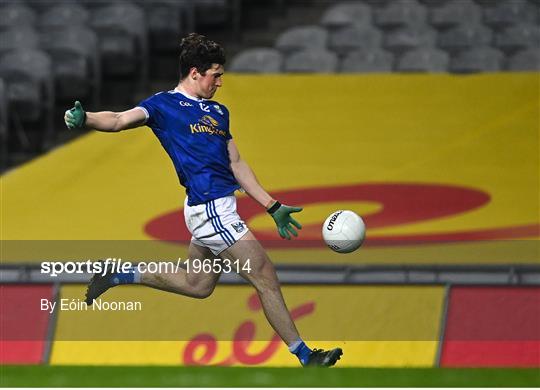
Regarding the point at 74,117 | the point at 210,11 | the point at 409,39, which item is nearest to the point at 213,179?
the point at 74,117

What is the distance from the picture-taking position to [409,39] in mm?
15625

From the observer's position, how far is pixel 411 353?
10383mm

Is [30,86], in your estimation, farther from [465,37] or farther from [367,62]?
[465,37]

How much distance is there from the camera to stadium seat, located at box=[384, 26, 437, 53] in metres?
15.5

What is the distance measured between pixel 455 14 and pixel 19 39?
4.94 m

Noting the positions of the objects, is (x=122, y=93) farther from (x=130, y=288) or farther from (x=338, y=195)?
(x=130, y=288)

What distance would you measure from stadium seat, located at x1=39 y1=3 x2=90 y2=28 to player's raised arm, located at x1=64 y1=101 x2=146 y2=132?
8.40 m

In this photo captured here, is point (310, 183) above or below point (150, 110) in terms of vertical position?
below

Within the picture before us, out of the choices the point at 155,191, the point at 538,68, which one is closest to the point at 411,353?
the point at 155,191

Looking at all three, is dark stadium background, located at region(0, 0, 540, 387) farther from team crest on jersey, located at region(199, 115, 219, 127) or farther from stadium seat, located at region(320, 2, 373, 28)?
team crest on jersey, located at region(199, 115, 219, 127)

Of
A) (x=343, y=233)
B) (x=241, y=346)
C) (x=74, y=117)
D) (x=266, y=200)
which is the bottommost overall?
(x=241, y=346)

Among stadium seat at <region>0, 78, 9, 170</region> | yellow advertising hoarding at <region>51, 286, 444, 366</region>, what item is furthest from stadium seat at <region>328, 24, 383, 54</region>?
yellow advertising hoarding at <region>51, 286, 444, 366</region>

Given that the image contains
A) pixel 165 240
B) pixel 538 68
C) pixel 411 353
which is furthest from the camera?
pixel 538 68

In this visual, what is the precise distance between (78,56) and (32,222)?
14.0 ft
